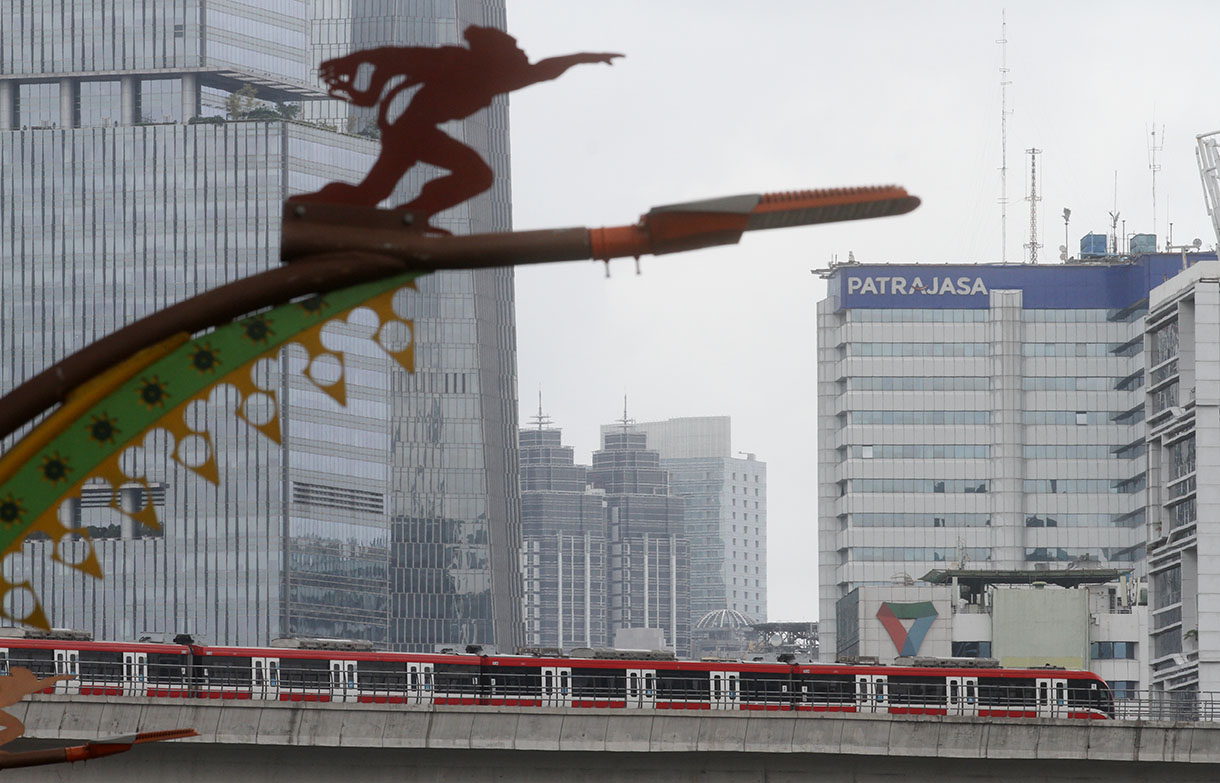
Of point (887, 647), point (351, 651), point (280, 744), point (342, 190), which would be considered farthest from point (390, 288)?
point (887, 647)

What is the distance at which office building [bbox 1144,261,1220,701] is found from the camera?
132875 mm

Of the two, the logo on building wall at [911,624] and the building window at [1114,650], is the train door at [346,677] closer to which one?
the logo on building wall at [911,624]

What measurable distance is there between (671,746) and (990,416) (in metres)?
143

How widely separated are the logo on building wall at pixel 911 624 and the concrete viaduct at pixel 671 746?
10347cm

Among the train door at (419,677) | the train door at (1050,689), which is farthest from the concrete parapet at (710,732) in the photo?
the train door at (1050,689)

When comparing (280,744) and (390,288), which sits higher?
(390,288)

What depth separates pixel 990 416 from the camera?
187 meters

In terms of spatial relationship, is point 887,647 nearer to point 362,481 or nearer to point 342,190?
point 362,481

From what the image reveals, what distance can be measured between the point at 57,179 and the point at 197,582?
3721 centimetres

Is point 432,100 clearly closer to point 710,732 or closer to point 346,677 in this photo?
point 710,732

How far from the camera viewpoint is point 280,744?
45.2 meters

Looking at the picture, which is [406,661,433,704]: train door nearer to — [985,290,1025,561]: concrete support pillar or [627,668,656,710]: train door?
[627,668,656,710]: train door

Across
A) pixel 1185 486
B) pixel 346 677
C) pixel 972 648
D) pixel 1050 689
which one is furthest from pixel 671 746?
pixel 972 648

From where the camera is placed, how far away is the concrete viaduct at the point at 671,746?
45.8m
